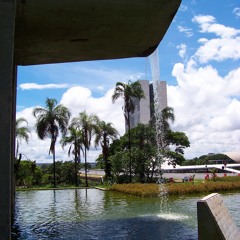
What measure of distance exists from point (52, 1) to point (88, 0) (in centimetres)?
83

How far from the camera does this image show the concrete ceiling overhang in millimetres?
9305

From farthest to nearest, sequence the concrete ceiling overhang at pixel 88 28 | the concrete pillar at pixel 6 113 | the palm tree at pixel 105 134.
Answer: the palm tree at pixel 105 134 → the concrete ceiling overhang at pixel 88 28 → the concrete pillar at pixel 6 113

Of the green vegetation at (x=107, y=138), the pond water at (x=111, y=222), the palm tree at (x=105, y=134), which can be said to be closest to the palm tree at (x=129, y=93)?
the green vegetation at (x=107, y=138)

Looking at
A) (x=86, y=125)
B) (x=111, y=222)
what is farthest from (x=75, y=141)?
(x=111, y=222)

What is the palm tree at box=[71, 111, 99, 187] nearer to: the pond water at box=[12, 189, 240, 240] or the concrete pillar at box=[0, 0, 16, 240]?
the pond water at box=[12, 189, 240, 240]

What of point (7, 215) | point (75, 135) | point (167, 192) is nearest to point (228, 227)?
point (7, 215)

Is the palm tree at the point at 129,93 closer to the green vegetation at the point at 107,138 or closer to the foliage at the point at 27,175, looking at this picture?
the green vegetation at the point at 107,138

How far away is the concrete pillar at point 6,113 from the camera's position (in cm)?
704

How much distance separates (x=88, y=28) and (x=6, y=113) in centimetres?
440

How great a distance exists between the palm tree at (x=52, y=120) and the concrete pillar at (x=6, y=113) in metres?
34.7

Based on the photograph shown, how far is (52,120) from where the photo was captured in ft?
137

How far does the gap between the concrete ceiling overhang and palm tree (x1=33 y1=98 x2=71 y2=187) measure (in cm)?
2823

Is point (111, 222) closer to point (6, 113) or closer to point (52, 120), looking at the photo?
point (6, 113)

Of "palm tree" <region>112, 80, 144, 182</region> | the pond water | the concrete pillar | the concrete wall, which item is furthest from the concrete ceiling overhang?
"palm tree" <region>112, 80, 144, 182</region>
